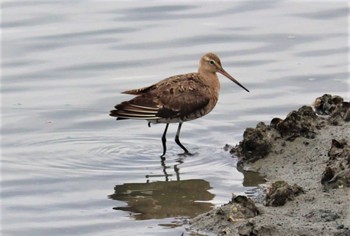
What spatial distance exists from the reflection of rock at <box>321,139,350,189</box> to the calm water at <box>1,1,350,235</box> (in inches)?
36.8

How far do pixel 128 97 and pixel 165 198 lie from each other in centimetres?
331

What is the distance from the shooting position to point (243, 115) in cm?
1119

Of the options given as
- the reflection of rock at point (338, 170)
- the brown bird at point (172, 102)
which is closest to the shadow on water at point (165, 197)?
the brown bird at point (172, 102)

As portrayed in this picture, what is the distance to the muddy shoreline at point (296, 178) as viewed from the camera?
24.1ft

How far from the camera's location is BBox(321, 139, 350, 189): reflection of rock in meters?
7.96

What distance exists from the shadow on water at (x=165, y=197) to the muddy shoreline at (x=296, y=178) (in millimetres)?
468

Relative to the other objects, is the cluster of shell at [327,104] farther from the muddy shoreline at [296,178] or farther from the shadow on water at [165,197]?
the shadow on water at [165,197]

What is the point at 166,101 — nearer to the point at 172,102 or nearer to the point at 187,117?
the point at 172,102

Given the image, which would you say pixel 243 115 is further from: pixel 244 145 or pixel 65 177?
pixel 65 177

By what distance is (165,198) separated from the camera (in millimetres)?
8891

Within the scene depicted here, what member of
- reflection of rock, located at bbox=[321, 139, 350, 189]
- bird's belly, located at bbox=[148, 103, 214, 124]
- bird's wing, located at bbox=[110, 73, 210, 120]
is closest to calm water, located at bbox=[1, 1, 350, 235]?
bird's belly, located at bbox=[148, 103, 214, 124]

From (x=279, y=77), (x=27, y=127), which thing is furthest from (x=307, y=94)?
(x=27, y=127)

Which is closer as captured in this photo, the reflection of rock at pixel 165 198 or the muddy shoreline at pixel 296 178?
the muddy shoreline at pixel 296 178

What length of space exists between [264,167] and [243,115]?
1.92m
